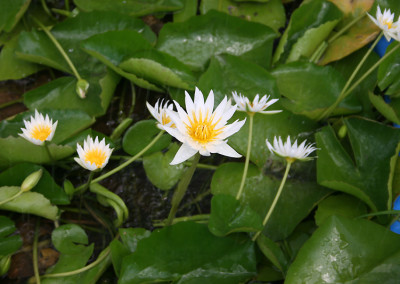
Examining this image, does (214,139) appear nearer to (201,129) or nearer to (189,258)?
(201,129)

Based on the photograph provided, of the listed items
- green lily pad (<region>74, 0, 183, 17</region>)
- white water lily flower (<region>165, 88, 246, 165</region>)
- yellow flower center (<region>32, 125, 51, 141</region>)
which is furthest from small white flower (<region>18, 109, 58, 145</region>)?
green lily pad (<region>74, 0, 183, 17</region>)

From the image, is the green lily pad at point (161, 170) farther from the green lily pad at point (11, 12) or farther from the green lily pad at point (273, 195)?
the green lily pad at point (11, 12)

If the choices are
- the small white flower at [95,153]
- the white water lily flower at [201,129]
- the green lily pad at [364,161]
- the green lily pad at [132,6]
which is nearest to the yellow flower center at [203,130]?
the white water lily flower at [201,129]

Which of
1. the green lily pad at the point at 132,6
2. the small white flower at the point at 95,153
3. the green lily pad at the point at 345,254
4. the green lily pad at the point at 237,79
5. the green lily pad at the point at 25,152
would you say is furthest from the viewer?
the green lily pad at the point at 132,6

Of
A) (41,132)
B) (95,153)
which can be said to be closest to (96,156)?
(95,153)

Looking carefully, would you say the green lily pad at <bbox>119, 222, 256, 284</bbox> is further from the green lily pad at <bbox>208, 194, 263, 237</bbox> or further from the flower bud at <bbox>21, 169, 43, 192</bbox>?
the flower bud at <bbox>21, 169, 43, 192</bbox>

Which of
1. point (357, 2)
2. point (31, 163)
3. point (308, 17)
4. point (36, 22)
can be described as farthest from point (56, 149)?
point (357, 2)

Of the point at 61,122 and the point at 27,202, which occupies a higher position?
the point at 61,122
